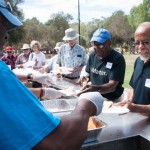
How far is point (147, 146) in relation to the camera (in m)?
1.79

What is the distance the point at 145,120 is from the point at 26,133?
1.47m

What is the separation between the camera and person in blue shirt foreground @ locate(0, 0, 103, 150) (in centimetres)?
89

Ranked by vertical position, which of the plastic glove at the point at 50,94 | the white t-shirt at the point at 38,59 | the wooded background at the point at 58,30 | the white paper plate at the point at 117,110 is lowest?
the white paper plate at the point at 117,110

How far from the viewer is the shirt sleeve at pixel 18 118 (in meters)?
0.89

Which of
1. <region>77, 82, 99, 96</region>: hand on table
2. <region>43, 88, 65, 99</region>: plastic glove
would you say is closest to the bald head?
<region>77, 82, 99, 96</region>: hand on table

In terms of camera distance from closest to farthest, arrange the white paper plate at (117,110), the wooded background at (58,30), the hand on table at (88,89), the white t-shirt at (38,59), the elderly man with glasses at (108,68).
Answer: the white paper plate at (117,110), the hand on table at (88,89), the elderly man with glasses at (108,68), the white t-shirt at (38,59), the wooded background at (58,30)

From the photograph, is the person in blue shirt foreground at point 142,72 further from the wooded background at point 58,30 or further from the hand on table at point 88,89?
the wooded background at point 58,30

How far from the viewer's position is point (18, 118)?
0.90 metres

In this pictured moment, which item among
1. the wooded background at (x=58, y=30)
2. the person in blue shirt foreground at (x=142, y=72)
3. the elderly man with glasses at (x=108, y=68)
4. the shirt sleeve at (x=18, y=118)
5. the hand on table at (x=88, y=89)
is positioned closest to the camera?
the shirt sleeve at (x=18, y=118)

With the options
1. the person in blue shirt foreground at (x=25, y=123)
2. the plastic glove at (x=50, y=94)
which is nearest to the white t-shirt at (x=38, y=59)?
the plastic glove at (x=50, y=94)

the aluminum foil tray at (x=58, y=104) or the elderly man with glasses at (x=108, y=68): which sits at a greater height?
the elderly man with glasses at (x=108, y=68)

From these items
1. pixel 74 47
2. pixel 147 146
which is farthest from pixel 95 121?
pixel 74 47

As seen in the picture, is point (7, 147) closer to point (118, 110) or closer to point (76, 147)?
point (76, 147)

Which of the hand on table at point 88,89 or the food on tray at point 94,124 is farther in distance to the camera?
the hand on table at point 88,89
